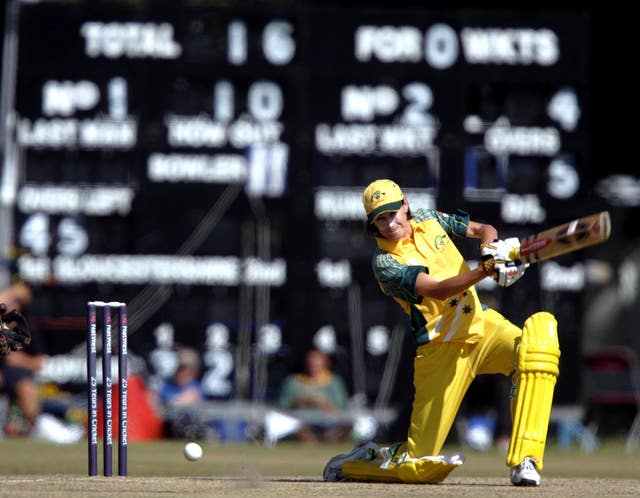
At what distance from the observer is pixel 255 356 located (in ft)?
48.3

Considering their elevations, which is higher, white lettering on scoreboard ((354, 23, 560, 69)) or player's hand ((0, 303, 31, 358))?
white lettering on scoreboard ((354, 23, 560, 69))

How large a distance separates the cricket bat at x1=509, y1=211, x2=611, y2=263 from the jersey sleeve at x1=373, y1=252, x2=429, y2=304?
583 mm

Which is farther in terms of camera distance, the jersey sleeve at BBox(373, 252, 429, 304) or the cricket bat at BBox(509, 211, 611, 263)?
the jersey sleeve at BBox(373, 252, 429, 304)

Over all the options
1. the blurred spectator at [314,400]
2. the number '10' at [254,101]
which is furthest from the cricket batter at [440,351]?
the number '10' at [254,101]

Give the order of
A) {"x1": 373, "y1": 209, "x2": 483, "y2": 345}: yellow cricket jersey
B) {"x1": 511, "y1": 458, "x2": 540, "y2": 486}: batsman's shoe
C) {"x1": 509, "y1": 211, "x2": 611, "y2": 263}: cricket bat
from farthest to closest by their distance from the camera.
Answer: {"x1": 373, "y1": 209, "x2": 483, "y2": 345}: yellow cricket jersey, {"x1": 511, "y1": 458, "x2": 540, "y2": 486}: batsman's shoe, {"x1": 509, "y1": 211, "x2": 611, "y2": 263}: cricket bat

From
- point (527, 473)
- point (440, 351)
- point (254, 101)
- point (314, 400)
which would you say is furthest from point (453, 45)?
point (527, 473)

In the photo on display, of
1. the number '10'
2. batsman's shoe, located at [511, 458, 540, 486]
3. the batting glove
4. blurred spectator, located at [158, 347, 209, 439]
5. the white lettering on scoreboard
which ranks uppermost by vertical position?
the white lettering on scoreboard

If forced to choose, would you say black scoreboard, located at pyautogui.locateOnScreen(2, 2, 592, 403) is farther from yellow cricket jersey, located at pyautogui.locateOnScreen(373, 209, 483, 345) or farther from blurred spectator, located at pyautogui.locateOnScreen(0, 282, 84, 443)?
yellow cricket jersey, located at pyautogui.locateOnScreen(373, 209, 483, 345)

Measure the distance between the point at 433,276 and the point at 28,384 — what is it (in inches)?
292

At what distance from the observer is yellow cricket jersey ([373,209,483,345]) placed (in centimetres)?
812

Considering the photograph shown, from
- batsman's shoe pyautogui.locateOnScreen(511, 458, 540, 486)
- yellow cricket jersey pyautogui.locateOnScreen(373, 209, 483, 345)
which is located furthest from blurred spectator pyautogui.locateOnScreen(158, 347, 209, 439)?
batsman's shoe pyautogui.locateOnScreen(511, 458, 540, 486)

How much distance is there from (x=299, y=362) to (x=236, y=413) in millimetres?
786

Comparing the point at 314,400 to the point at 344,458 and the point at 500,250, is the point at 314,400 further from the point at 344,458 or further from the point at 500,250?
the point at 500,250

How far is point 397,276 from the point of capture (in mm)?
8047
